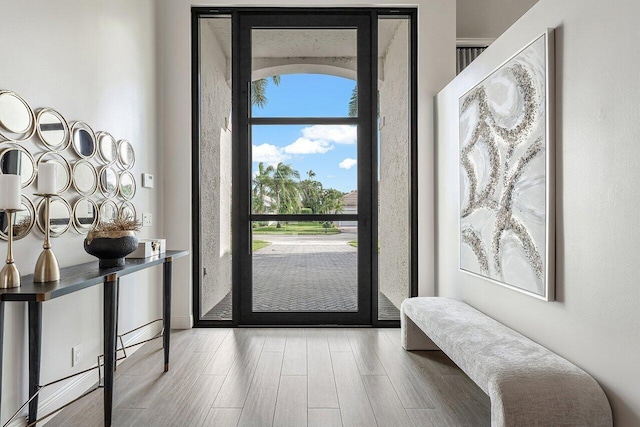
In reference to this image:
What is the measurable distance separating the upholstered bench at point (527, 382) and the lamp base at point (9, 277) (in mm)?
1947

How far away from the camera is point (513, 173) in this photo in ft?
7.29

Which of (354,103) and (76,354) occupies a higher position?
(354,103)

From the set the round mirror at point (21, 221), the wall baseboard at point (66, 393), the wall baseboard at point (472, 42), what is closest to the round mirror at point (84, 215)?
the round mirror at point (21, 221)

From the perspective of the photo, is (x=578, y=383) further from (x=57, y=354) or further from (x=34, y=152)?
(x=34, y=152)

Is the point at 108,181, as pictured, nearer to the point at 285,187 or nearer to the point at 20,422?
Result: the point at 20,422

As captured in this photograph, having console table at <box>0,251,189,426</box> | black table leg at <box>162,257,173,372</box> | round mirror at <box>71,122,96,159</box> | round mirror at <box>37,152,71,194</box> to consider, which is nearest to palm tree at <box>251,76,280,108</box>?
round mirror at <box>71,122,96,159</box>

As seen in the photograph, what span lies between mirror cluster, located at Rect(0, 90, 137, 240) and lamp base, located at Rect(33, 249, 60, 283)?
0.20 metres

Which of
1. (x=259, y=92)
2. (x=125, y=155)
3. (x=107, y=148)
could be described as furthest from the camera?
(x=259, y=92)

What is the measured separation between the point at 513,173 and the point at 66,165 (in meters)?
2.43

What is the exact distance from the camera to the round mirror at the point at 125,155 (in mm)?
2896

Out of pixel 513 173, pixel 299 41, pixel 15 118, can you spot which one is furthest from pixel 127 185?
pixel 513 173

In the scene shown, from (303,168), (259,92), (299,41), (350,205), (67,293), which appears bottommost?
(67,293)

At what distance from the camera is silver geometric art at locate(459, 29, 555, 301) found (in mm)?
1943

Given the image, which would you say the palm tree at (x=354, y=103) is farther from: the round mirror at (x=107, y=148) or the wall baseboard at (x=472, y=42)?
the round mirror at (x=107, y=148)
